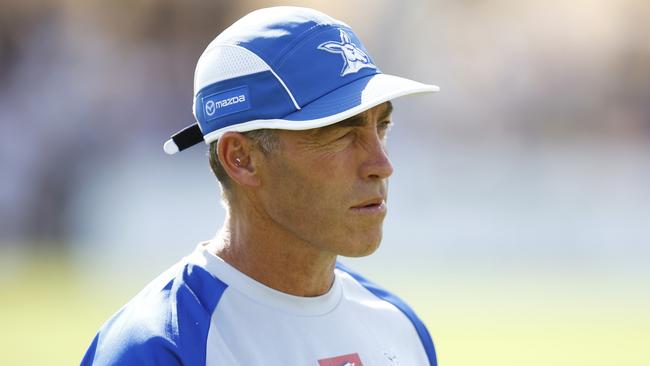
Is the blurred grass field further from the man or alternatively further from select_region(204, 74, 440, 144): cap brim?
select_region(204, 74, 440, 144): cap brim

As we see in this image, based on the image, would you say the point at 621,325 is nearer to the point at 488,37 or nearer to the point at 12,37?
the point at 488,37

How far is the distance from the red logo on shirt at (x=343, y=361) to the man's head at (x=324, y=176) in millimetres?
259

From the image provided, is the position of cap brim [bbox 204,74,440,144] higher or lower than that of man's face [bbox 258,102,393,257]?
higher

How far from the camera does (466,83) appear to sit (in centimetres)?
1280

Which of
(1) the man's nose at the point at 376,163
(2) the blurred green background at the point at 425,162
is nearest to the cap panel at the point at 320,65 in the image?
(1) the man's nose at the point at 376,163

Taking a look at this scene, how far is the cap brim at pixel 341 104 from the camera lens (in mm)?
2395

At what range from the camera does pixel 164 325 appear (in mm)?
2309

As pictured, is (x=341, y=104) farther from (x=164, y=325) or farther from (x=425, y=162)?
(x=425, y=162)

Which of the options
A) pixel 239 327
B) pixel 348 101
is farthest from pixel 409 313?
pixel 348 101

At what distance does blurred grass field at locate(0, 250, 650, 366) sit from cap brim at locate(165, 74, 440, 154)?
5763mm

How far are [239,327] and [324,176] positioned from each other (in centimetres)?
41

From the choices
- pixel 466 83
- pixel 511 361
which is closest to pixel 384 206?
pixel 511 361

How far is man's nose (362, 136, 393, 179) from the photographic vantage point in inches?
98.0

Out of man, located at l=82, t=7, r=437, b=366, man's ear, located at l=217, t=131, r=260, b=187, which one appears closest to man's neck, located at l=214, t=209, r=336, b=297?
man, located at l=82, t=7, r=437, b=366
